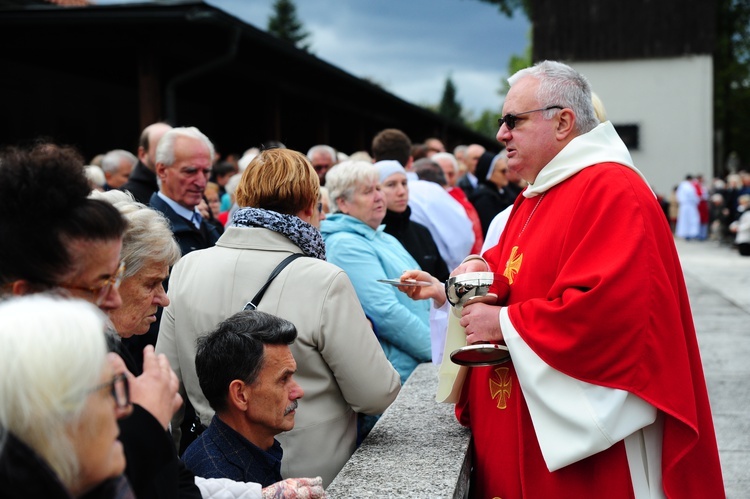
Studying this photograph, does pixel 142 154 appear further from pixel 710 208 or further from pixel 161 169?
pixel 710 208

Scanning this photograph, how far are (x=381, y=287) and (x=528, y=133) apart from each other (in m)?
1.52

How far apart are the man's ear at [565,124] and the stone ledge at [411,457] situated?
1.15 meters

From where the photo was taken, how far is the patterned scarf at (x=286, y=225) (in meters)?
3.10

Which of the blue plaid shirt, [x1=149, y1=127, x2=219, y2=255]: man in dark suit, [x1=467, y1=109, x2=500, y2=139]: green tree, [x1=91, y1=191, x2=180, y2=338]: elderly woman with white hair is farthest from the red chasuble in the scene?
[x1=467, y1=109, x2=500, y2=139]: green tree

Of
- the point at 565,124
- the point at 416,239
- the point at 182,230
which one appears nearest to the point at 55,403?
the point at 565,124

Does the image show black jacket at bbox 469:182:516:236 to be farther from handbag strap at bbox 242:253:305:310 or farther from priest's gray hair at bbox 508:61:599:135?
handbag strap at bbox 242:253:305:310

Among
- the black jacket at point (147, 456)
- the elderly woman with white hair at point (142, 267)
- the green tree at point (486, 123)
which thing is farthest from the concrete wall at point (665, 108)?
the green tree at point (486, 123)

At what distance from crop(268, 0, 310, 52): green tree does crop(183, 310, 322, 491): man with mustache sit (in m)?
72.7

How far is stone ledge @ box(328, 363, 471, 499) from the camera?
8.68ft

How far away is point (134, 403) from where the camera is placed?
1730 mm

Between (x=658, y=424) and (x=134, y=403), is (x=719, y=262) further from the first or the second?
(x=134, y=403)

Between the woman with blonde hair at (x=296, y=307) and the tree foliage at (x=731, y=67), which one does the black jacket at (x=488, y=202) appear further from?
the tree foliage at (x=731, y=67)

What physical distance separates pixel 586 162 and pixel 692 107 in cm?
3182

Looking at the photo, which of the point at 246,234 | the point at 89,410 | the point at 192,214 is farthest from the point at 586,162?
the point at 192,214
